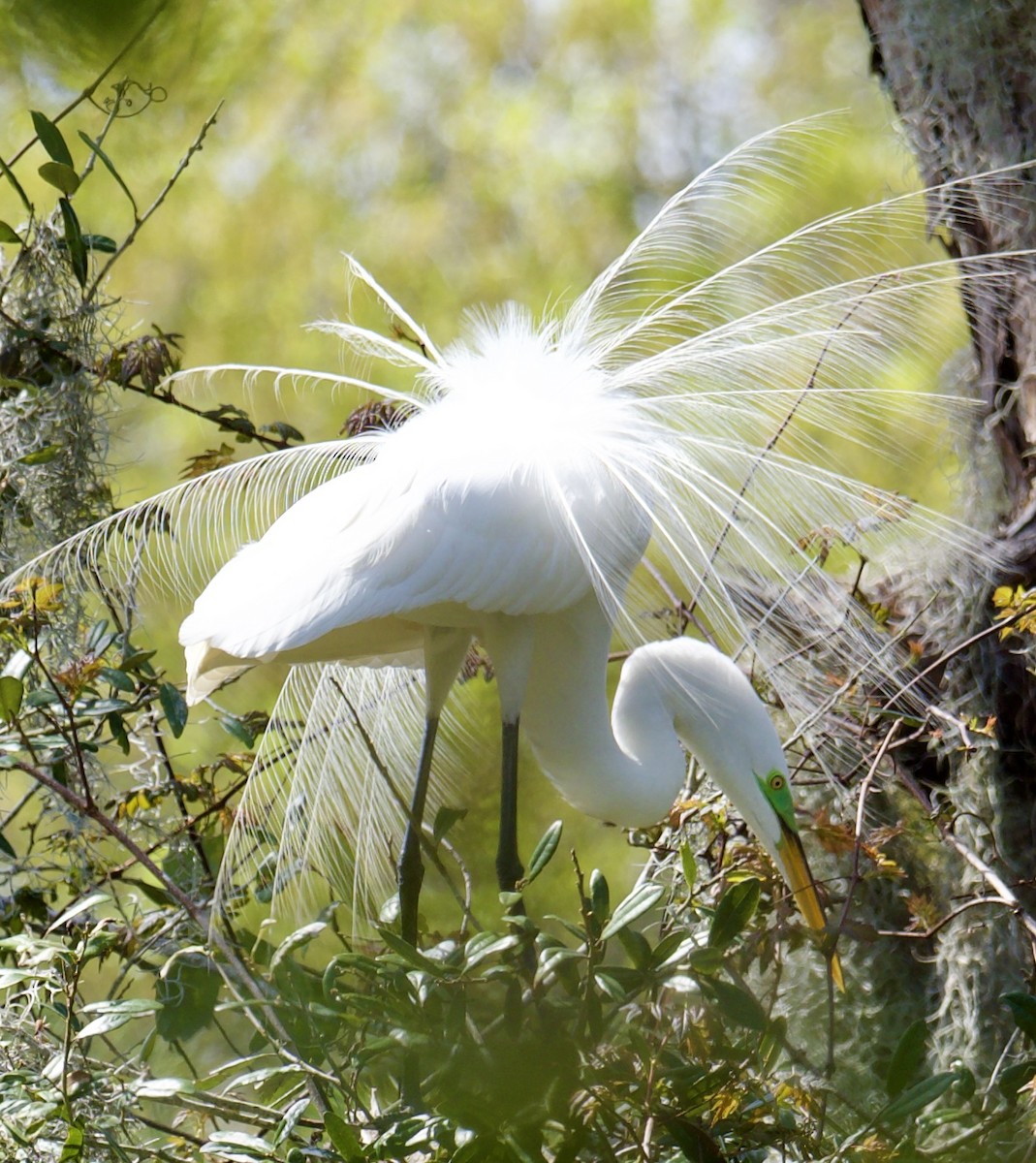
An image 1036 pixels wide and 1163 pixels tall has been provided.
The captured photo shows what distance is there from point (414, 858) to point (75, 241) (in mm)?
1001

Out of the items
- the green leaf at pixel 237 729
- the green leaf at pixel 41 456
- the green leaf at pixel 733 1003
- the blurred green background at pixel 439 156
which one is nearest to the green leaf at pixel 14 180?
the green leaf at pixel 41 456

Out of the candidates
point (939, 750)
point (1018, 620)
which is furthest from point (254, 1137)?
point (939, 750)

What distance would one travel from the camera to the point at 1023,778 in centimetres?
210

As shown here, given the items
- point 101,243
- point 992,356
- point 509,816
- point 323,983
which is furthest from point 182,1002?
point 992,356

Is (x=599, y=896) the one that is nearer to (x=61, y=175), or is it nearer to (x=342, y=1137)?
(x=342, y=1137)

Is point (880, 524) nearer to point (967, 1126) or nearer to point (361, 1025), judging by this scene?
point (967, 1126)

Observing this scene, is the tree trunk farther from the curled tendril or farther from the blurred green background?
the blurred green background

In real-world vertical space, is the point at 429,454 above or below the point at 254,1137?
above

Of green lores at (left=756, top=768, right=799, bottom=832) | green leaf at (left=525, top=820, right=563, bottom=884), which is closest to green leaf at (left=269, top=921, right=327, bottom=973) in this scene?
green leaf at (left=525, top=820, right=563, bottom=884)

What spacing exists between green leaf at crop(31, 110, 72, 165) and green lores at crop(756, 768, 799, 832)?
1215 mm

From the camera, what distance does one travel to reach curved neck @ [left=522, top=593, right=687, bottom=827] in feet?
5.71

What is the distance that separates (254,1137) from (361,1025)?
0.55 feet

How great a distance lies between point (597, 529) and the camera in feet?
5.23

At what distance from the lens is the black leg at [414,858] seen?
1.68 metres
